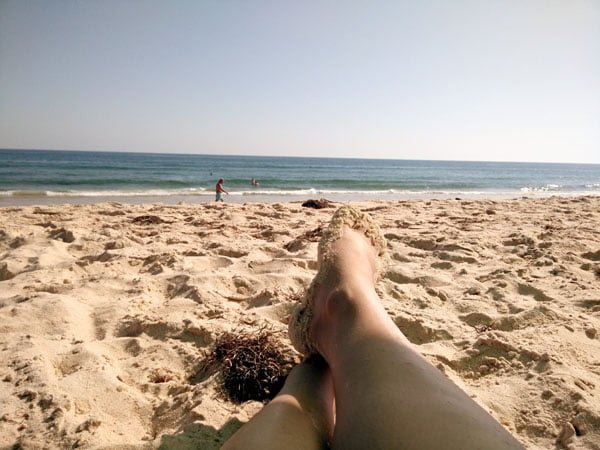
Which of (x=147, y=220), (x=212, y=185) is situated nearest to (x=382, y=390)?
(x=147, y=220)

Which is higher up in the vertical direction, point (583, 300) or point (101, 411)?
point (583, 300)

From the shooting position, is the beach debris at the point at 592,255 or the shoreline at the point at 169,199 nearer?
the beach debris at the point at 592,255

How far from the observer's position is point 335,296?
1.39 metres

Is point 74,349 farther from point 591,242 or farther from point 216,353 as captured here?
point 591,242

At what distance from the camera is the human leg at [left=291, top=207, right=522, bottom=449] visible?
2.48 feet

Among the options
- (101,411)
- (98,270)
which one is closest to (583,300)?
(101,411)

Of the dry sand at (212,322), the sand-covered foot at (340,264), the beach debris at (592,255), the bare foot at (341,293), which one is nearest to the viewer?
the dry sand at (212,322)

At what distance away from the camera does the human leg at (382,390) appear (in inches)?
29.7

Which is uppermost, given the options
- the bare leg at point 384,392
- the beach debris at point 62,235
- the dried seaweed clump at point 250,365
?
the bare leg at point 384,392

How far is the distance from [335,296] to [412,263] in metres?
1.62

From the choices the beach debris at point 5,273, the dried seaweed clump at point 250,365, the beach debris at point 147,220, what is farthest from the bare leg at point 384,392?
the beach debris at point 147,220

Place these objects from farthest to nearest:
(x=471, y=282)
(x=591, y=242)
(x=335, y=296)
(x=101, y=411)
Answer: (x=591, y=242), (x=471, y=282), (x=335, y=296), (x=101, y=411)

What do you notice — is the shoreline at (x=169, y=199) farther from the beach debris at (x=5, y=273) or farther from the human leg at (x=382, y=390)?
the human leg at (x=382, y=390)

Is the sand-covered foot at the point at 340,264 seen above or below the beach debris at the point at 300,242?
above
